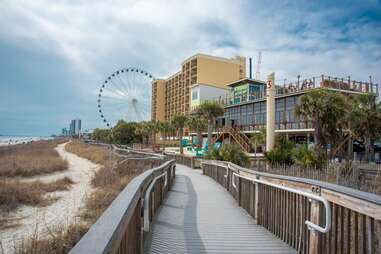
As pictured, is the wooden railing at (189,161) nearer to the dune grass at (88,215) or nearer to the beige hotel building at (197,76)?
the dune grass at (88,215)

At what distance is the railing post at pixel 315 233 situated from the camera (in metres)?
3.33

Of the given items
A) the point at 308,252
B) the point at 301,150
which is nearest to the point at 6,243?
the point at 308,252

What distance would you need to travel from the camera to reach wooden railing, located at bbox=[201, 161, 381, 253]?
8.59ft

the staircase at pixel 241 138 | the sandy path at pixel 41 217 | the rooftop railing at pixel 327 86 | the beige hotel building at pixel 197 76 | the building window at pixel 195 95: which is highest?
the beige hotel building at pixel 197 76

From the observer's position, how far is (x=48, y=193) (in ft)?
50.9

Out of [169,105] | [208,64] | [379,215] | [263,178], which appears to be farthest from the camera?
[169,105]

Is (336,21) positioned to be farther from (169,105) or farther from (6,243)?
(169,105)

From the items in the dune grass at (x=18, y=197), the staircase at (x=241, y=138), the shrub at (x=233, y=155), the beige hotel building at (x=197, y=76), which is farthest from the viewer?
the beige hotel building at (x=197, y=76)

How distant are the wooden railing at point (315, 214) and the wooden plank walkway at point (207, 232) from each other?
29 cm

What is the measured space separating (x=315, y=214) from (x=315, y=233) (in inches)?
8.4

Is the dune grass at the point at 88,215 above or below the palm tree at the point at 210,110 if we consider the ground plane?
below

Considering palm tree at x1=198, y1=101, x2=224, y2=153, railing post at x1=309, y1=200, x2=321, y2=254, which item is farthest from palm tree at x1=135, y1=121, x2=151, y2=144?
railing post at x1=309, y1=200, x2=321, y2=254

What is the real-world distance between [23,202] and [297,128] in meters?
26.3

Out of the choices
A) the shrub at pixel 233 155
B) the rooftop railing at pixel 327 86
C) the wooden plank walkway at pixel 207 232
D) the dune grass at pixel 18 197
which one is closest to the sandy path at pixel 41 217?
the dune grass at pixel 18 197
